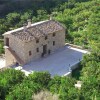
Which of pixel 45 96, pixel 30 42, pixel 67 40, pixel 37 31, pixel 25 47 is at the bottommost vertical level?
pixel 67 40

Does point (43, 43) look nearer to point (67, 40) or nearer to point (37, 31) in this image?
point (37, 31)

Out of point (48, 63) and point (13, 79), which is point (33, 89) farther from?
point (48, 63)

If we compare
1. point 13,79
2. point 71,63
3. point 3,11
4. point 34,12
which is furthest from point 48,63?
point 3,11

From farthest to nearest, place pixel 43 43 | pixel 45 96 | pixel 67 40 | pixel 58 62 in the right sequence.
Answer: pixel 67 40
pixel 43 43
pixel 58 62
pixel 45 96

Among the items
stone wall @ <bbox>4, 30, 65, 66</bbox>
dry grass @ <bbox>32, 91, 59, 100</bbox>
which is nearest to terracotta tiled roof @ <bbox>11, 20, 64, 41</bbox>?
stone wall @ <bbox>4, 30, 65, 66</bbox>

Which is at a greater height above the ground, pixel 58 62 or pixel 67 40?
pixel 67 40

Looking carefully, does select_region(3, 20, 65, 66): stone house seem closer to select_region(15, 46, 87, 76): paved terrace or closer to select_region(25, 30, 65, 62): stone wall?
select_region(25, 30, 65, 62): stone wall

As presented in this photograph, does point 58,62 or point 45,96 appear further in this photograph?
point 58,62

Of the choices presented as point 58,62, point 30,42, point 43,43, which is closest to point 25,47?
point 30,42
